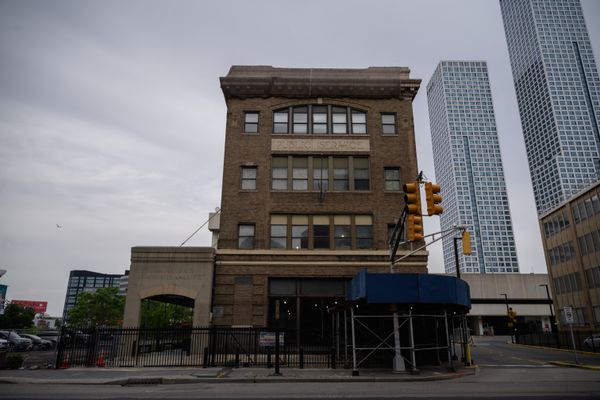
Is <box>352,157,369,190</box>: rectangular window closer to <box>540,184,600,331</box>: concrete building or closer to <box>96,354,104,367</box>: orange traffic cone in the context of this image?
<box>96,354,104,367</box>: orange traffic cone

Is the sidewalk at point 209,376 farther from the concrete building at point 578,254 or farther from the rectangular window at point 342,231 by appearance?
the concrete building at point 578,254

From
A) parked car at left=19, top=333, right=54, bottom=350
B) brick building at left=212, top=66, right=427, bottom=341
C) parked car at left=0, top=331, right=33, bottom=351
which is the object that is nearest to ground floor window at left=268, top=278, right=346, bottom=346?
brick building at left=212, top=66, right=427, bottom=341

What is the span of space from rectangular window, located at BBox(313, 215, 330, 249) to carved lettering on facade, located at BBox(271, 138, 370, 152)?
500 centimetres

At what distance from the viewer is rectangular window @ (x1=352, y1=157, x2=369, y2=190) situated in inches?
1167

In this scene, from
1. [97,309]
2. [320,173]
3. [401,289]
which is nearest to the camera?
[401,289]

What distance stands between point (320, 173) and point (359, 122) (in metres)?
4.97

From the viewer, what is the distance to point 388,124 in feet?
102

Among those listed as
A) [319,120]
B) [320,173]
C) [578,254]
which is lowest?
[578,254]

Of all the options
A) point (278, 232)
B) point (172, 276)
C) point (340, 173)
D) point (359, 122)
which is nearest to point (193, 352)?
point (172, 276)

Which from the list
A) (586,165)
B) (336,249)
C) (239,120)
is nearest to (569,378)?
(336,249)

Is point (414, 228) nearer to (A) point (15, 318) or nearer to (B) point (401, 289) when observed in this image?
(B) point (401, 289)

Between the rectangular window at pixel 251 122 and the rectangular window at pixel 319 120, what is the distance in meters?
4.25

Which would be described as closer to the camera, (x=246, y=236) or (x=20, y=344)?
(x=246, y=236)

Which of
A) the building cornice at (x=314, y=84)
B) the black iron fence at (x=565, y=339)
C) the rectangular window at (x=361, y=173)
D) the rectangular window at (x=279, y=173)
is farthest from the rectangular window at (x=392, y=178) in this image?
the black iron fence at (x=565, y=339)
